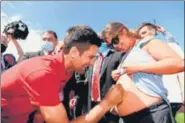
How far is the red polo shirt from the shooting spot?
6.23 ft

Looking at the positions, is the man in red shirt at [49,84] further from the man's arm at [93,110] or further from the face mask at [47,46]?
the face mask at [47,46]

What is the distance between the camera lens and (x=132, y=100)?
2.25 m

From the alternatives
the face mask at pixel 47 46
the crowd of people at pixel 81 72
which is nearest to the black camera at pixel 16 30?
the face mask at pixel 47 46

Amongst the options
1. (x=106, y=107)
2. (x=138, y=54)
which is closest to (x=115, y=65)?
(x=138, y=54)

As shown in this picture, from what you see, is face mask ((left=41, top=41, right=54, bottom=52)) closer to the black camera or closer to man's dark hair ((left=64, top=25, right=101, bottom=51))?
the black camera

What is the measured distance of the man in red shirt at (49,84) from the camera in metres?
1.91

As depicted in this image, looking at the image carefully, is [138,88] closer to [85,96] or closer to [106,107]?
[106,107]

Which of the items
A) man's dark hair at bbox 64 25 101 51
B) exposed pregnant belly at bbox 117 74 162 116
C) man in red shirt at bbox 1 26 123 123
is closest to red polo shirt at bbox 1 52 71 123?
man in red shirt at bbox 1 26 123 123

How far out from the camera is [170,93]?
397cm

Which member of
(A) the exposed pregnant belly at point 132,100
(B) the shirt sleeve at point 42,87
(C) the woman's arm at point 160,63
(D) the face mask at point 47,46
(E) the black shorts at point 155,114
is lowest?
(E) the black shorts at point 155,114

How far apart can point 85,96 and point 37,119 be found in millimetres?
1046

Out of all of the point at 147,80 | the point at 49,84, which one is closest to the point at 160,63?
the point at 147,80

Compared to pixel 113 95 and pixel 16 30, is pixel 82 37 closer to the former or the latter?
pixel 113 95

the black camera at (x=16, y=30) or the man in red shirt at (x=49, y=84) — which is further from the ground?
the black camera at (x=16, y=30)
